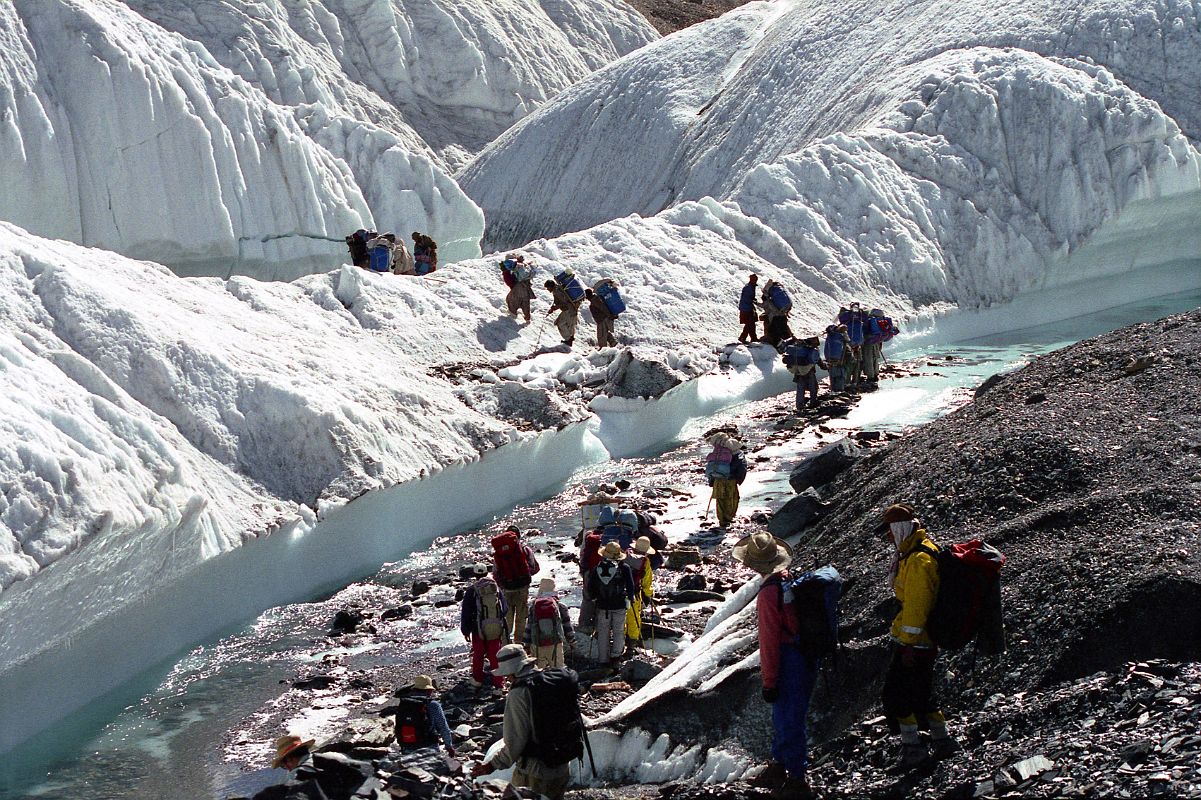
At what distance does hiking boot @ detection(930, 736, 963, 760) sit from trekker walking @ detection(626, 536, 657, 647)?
13.4ft

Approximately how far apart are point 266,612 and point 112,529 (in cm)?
243

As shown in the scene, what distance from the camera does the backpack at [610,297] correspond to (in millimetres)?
23547

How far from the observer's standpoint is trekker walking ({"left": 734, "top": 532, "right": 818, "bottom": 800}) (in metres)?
8.18

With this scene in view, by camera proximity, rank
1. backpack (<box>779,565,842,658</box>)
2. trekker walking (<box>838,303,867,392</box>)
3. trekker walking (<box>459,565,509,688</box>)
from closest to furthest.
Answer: backpack (<box>779,565,842,658</box>) < trekker walking (<box>459,565,509,688</box>) < trekker walking (<box>838,303,867,392</box>)

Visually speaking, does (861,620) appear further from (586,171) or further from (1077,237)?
(586,171)

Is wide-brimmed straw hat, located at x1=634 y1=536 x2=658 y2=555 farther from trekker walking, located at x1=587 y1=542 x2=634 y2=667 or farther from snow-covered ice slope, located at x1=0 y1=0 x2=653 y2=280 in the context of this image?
snow-covered ice slope, located at x1=0 y1=0 x2=653 y2=280

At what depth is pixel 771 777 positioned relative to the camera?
332 inches

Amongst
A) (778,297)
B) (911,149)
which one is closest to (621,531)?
(778,297)

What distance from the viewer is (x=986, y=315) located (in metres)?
31.5

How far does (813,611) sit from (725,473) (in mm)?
7770

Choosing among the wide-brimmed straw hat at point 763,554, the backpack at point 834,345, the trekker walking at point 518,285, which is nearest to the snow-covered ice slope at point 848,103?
the backpack at point 834,345

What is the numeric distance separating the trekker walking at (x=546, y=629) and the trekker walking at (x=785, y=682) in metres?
2.73

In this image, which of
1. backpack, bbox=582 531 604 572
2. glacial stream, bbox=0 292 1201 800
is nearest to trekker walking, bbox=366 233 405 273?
glacial stream, bbox=0 292 1201 800

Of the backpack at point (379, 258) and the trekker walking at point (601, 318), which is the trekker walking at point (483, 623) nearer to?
the trekker walking at point (601, 318)
